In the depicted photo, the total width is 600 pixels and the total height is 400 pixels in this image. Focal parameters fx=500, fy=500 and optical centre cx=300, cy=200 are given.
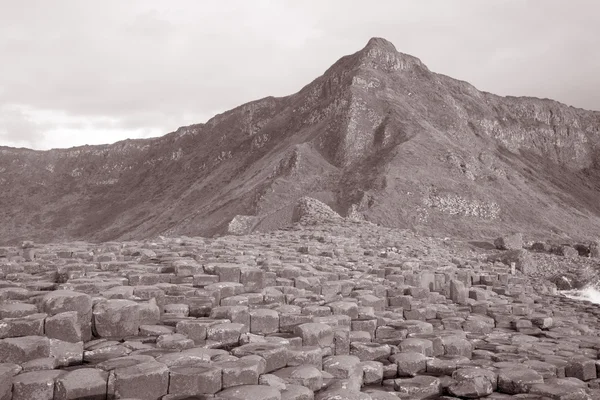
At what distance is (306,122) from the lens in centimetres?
9019

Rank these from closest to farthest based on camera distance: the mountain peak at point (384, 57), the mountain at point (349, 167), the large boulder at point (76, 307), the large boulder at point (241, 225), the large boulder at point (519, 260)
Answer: the large boulder at point (76, 307) → the large boulder at point (519, 260) → the large boulder at point (241, 225) → the mountain at point (349, 167) → the mountain peak at point (384, 57)

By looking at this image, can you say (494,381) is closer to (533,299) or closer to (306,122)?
(533,299)

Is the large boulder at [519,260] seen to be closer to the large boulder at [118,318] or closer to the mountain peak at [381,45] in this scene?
the large boulder at [118,318]

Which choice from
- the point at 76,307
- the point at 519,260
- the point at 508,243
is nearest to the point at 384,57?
the point at 508,243

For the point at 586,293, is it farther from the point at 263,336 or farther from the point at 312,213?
the point at 263,336

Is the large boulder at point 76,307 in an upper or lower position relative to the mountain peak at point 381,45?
lower

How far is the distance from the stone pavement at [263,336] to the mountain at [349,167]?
31.4m

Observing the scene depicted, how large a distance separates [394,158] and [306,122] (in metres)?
28.8

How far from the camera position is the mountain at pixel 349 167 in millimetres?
60031

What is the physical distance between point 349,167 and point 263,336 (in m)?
61.5

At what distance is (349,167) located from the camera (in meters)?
69.4

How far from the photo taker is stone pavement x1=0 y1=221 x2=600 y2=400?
6.57 meters

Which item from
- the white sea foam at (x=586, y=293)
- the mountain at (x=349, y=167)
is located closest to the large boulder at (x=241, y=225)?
the mountain at (x=349, y=167)

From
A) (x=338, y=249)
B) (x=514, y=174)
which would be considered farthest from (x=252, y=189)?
(x=338, y=249)
